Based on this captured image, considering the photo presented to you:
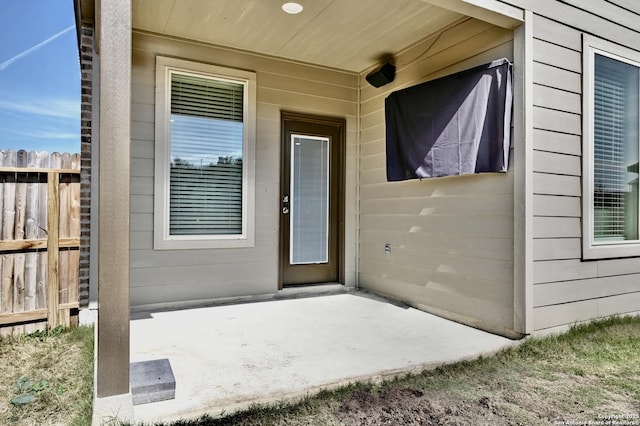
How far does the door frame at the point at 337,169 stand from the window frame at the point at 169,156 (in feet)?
1.19

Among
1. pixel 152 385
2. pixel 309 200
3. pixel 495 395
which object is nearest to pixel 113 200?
pixel 152 385

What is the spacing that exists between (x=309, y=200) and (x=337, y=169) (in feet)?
1.76

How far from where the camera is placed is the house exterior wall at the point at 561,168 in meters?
3.21

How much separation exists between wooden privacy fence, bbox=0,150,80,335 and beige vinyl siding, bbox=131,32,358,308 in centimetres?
57

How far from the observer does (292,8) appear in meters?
3.42

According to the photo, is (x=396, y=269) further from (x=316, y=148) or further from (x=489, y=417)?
(x=489, y=417)

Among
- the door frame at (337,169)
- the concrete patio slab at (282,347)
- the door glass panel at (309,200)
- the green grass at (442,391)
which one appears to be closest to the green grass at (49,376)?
the green grass at (442,391)

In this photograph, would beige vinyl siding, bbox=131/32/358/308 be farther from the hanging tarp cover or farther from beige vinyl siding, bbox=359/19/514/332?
the hanging tarp cover

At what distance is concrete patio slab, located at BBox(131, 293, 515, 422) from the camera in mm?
2191

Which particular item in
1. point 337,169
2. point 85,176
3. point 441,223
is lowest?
point 441,223

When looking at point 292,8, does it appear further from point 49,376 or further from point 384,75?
point 49,376

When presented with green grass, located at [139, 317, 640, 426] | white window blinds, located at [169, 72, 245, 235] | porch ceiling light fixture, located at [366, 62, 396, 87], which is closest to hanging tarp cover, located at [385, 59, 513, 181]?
porch ceiling light fixture, located at [366, 62, 396, 87]

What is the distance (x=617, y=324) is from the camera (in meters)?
3.53

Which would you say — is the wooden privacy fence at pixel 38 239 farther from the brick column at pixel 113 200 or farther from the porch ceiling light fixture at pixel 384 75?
the porch ceiling light fixture at pixel 384 75
